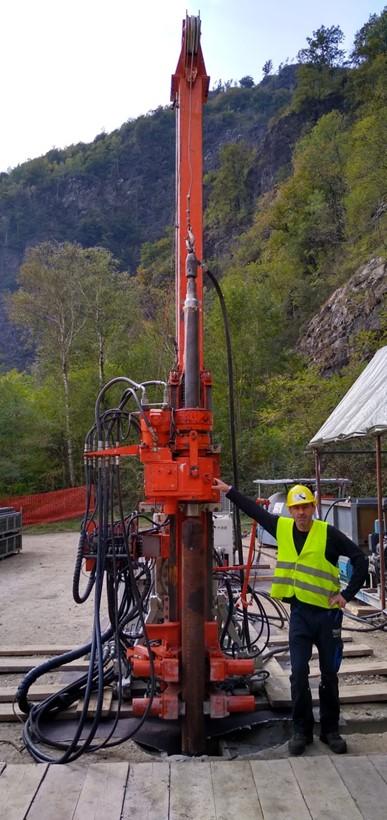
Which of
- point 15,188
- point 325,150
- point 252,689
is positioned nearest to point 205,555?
point 252,689

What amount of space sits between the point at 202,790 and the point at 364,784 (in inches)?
26.1

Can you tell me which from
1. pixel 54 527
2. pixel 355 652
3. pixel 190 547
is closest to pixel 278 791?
pixel 190 547

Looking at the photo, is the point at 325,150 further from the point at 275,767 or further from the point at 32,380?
the point at 275,767

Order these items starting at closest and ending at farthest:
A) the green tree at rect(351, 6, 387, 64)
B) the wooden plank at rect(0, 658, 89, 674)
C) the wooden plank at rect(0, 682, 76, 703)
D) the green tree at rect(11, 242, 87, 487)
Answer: the wooden plank at rect(0, 682, 76, 703) < the wooden plank at rect(0, 658, 89, 674) < the green tree at rect(11, 242, 87, 487) < the green tree at rect(351, 6, 387, 64)

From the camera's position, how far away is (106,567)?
14.6 feet

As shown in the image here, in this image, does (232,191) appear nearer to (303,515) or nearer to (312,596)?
(303,515)

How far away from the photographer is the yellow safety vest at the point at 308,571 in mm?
3652

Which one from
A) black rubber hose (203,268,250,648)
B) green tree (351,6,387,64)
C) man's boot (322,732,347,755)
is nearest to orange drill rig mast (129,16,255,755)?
black rubber hose (203,268,250,648)

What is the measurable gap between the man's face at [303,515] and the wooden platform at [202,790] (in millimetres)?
1217

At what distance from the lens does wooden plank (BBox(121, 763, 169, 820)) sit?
255 centimetres

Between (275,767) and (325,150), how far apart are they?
159 ft

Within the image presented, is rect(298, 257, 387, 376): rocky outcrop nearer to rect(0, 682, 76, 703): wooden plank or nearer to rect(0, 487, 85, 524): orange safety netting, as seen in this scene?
rect(0, 487, 85, 524): orange safety netting

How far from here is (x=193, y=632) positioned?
3850mm

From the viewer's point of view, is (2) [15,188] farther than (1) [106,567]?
Yes
